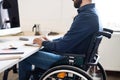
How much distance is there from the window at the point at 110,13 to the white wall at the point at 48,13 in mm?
448

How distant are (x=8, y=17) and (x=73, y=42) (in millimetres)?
914

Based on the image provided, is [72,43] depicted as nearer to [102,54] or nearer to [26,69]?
[26,69]

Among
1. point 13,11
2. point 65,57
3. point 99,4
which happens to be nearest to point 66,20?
point 99,4

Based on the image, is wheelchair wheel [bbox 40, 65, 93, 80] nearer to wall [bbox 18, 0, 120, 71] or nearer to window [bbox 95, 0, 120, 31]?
wall [bbox 18, 0, 120, 71]

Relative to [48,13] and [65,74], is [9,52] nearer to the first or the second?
[65,74]

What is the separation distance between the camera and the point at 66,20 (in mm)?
3100

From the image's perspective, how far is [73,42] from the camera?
1.86 metres

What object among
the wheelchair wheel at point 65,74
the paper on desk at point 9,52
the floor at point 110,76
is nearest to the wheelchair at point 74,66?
the wheelchair wheel at point 65,74

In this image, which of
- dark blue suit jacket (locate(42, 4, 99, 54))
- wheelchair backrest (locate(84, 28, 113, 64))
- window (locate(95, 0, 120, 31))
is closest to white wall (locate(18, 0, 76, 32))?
window (locate(95, 0, 120, 31))

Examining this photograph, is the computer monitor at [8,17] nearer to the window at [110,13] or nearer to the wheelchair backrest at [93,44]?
the wheelchair backrest at [93,44]

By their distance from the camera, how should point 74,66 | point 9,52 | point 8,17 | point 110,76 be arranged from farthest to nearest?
point 110,76 → point 8,17 → point 74,66 → point 9,52

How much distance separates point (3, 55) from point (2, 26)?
28.0 inches

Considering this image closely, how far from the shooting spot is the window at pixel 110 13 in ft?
10.4

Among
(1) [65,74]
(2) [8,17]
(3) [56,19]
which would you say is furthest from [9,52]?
(3) [56,19]
